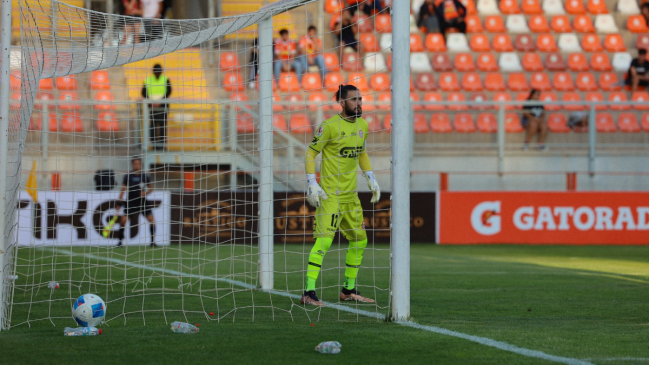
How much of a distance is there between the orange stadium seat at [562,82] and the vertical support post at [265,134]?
511 inches

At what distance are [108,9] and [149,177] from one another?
19.2 feet

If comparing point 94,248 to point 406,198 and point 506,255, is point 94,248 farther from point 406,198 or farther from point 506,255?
point 406,198

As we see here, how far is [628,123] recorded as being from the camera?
673 inches

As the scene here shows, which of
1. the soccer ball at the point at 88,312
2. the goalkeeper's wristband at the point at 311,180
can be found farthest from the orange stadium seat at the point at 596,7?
the soccer ball at the point at 88,312

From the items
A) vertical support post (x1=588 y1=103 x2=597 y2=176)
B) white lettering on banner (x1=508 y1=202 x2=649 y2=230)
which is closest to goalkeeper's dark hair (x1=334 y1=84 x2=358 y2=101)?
white lettering on banner (x1=508 y1=202 x2=649 y2=230)

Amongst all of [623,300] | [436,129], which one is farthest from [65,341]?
[436,129]

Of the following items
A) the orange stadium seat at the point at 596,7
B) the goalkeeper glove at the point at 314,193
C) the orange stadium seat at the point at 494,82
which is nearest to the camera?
the goalkeeper glove at the point at 314,193

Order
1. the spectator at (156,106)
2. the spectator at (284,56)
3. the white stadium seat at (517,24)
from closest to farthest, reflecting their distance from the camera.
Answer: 1. the spectator at (156,106)
2. the spectator at (284,56)
3. the white stadium seat at (517,24)

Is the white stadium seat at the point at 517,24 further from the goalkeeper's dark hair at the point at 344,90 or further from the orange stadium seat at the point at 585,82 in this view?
the goalkeeper's dark hair at the point at 344,90

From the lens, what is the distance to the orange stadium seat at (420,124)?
16781mm

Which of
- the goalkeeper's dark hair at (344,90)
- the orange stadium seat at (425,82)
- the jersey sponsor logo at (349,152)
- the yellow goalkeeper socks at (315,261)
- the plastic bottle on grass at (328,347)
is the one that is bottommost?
the plastic bottle on grass at (328,347)

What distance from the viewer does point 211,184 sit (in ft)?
53.3

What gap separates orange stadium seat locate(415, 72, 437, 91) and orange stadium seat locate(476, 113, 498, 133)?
2980 mm

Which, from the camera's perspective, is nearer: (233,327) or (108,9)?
(233,327)
